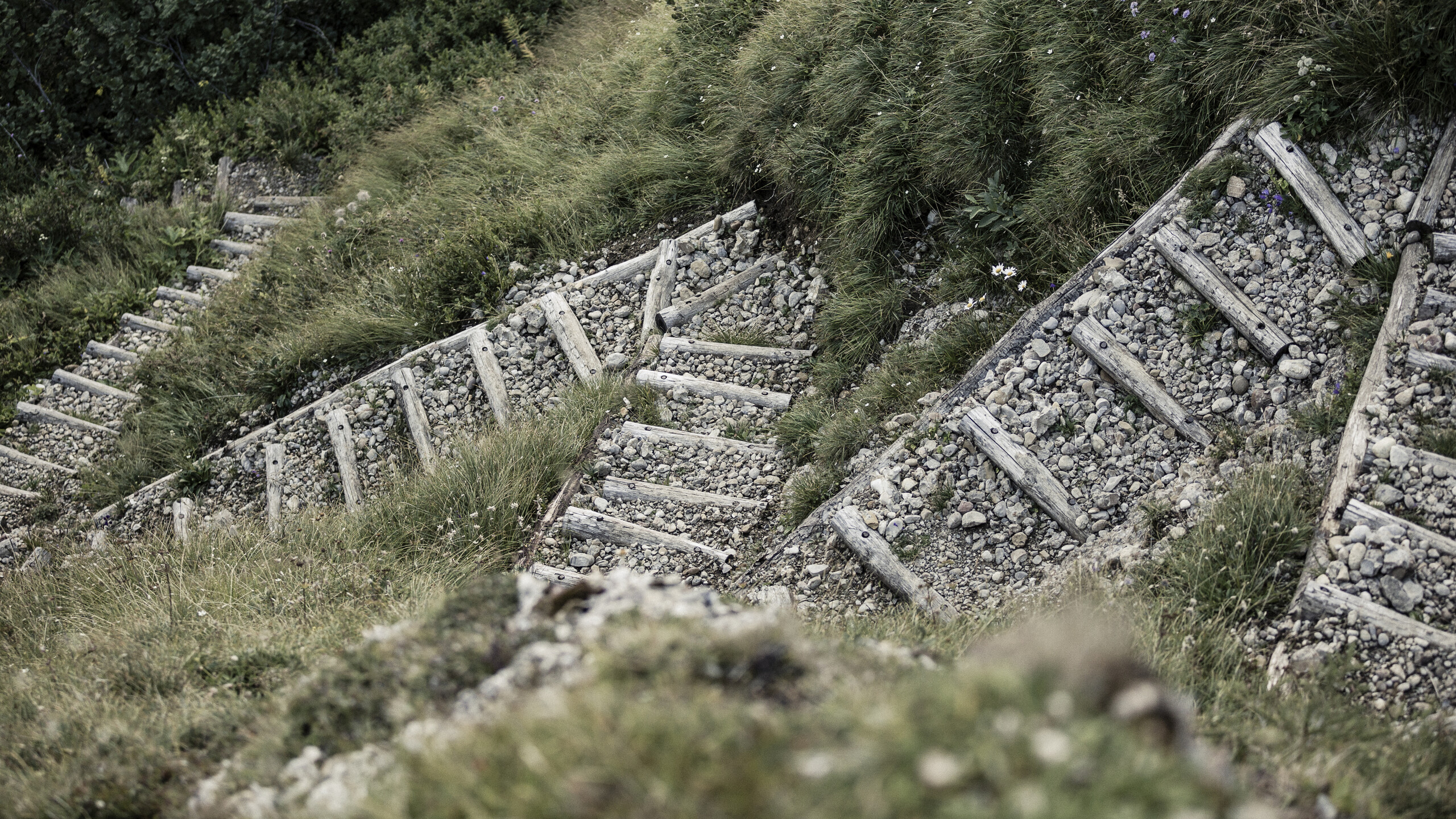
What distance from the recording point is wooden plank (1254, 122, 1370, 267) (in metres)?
4.57

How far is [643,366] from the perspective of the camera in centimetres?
691

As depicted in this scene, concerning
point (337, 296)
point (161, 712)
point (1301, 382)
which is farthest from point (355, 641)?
point (337, 296)

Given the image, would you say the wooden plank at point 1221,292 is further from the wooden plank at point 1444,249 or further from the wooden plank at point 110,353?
the wooden plank at point 110,353

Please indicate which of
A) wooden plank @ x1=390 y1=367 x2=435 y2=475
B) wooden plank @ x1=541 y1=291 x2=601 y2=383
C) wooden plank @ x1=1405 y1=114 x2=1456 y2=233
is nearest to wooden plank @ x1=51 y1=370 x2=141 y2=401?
wooden plank @ x1=390 y1=367 x2=435 y2=475

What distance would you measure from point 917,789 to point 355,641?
3.26 meters

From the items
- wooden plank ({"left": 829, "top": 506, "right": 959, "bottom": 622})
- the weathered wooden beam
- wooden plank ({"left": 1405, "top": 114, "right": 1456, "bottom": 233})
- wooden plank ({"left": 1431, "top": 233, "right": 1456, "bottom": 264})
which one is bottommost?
wooden plank ({"left": 1431, "top": 233, "right": 1456, "bottom": 264})

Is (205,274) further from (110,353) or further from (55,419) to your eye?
(55,419)

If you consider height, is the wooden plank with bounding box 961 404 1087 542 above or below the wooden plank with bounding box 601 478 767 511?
below

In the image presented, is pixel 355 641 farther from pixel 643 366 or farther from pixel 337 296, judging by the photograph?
pixel 337 296

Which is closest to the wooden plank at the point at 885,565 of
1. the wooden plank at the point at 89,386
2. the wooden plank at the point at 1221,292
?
the wooden plank at the point at 1221,292

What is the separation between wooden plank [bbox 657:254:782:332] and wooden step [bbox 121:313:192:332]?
21.0 feet

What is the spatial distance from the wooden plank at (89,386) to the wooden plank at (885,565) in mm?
8125

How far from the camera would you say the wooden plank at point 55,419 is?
29.1 feet

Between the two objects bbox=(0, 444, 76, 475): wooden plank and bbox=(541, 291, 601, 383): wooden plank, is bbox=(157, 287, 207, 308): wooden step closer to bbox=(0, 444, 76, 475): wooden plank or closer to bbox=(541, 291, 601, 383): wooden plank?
bbox=(0, 444, 76, 475): wooden plank
